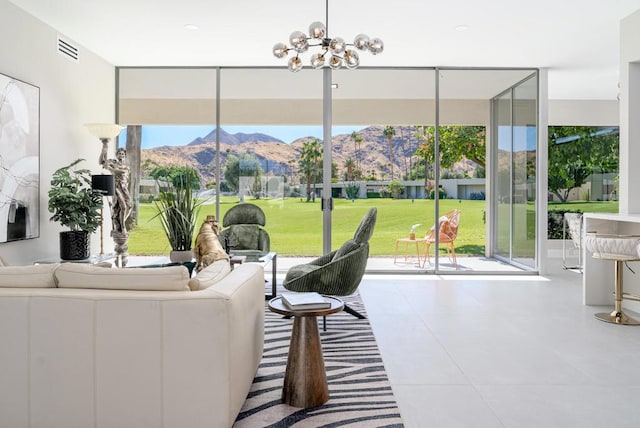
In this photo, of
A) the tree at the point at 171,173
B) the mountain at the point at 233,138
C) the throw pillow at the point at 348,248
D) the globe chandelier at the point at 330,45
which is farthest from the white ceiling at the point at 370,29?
the throw pillow at the point at 348,248

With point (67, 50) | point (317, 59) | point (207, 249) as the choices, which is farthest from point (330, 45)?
point (67, 50)

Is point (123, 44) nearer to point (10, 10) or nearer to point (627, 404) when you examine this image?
point (10, 10)

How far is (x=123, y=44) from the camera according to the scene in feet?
18.5

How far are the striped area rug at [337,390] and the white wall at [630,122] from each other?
2881 millimetres

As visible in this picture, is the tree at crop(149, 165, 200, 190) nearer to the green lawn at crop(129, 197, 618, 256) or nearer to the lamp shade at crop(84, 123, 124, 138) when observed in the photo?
the green lawn at crop(129, 197, 618, 256)

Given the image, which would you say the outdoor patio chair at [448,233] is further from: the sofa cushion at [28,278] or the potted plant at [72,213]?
the sofa cushion at [28,278]

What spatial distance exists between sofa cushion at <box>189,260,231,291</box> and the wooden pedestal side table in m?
0.39

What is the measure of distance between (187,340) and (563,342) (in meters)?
2.89

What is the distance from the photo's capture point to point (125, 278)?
7.09ft

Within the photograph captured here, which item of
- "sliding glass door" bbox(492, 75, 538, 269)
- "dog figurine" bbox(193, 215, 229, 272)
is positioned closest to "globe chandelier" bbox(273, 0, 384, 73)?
"dog figurine" bbox(193, 215, 229, 272)

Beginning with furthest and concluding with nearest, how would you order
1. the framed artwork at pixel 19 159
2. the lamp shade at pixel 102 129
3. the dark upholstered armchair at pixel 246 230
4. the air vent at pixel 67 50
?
the dark upholstered armchair at pixel 246 230 → the lamp shade at pixel 102 129 → the air vent at pixel 67 50 → the framed artwork at pixel 19 159

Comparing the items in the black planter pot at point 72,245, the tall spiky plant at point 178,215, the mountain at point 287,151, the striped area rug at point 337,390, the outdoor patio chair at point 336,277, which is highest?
the mountain at point 287,151

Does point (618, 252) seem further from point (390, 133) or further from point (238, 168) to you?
point (238, 168)

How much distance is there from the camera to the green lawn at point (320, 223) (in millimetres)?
6535
